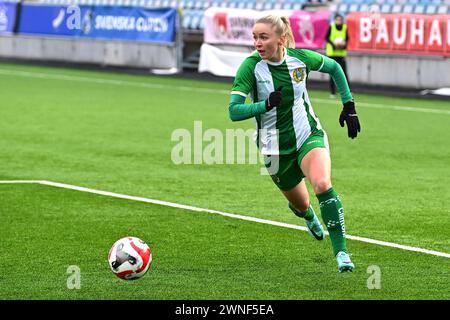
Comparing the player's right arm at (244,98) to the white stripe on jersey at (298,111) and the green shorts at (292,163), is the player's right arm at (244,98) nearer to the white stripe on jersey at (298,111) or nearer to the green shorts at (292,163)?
the white stripe on jersey at (298,111)

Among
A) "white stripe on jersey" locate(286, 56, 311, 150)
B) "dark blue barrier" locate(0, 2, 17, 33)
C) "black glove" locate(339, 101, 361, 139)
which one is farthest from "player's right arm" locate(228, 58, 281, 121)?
"dark blue barrier" locate(0, 2, 17, 33)

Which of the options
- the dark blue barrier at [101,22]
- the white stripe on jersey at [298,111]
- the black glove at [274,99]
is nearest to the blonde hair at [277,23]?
the white stripe on jersey at [298,111]

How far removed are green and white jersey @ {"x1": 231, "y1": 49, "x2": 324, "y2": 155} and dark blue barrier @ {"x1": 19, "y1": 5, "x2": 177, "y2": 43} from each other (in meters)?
28.3

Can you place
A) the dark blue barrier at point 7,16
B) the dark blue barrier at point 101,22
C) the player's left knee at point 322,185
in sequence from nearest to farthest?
the player's left knee at point 322,185, the dark blue barrier at point 101,22, the dark blue barrier at point 7,16

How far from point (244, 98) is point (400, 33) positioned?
21304 millimetres

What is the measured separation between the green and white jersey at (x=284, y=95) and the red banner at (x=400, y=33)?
769 inches

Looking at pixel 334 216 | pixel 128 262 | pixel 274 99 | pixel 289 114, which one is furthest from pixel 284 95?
pixel 128 262

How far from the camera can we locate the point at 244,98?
9078mm

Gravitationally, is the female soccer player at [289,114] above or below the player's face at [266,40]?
below

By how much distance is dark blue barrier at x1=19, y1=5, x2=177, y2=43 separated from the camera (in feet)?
124

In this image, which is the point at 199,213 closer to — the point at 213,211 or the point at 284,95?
the point at 213,211

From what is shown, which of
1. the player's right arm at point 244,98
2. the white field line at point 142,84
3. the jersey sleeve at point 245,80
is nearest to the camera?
the player's right arm at point 244,98

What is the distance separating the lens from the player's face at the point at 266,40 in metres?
8.96
